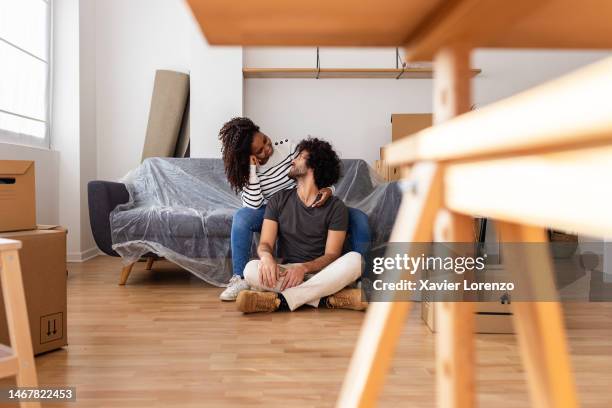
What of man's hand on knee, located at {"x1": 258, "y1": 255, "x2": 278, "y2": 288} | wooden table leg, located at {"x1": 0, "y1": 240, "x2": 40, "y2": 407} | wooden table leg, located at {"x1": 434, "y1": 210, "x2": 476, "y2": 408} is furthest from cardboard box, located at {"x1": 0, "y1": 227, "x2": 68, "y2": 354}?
wooden table leg, located at {"x1": 434, "y1": 210, "x2": 476, "y2": 408}

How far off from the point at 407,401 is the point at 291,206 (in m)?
1.31

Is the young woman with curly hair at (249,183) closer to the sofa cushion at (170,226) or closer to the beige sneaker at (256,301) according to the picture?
the sofa cushion at (170,226)

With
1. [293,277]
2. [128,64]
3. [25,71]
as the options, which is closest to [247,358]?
[293,277]

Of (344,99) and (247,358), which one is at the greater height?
(344,99)

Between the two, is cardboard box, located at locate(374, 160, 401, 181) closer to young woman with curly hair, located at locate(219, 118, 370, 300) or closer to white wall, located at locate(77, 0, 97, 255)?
young woman with curly hair, located at locate(219, 118, 370, 300)

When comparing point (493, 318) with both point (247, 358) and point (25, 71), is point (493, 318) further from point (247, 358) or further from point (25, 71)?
point (25, 71)

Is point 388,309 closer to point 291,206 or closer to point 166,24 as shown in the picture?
point 291,206

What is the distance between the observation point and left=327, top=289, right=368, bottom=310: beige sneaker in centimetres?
233

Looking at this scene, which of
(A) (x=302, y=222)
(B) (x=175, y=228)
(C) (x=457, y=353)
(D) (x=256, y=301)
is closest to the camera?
(C) (x=457, y=353)

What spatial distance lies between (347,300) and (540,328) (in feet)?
5.86

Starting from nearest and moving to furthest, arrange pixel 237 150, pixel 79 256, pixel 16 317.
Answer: pixel 16 317 < pixel 237 150 < pixel 79 256

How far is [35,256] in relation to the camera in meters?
1.68

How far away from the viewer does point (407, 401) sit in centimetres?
133

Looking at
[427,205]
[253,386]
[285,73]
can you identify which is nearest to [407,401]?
[253,386]
